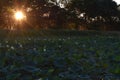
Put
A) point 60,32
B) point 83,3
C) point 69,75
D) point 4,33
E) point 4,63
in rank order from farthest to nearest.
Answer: point 83,3, point 60,32, point 4,33, point 4,63, point 69,75

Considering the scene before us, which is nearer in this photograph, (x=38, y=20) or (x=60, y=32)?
(x=60, y=32)

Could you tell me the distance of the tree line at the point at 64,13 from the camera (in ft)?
205

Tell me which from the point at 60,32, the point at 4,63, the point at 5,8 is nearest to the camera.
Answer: the point at 4,63

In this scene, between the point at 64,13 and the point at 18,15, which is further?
the point at 64,13

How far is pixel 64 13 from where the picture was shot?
67875 millimetres

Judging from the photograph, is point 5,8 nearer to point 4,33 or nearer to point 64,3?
point 64,3

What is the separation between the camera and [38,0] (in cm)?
6688

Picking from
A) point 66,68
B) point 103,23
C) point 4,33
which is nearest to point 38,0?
point 103,23

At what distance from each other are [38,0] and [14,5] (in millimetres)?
7178

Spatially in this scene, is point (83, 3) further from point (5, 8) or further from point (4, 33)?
point (4, 33)

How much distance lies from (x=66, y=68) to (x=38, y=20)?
58.5 metres

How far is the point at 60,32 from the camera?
35.9m

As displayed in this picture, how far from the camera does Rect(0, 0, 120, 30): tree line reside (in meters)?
62.6

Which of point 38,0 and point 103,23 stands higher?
point 38,0
